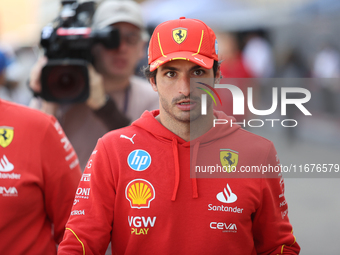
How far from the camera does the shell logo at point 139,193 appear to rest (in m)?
2.01

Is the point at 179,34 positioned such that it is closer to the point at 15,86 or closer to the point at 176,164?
the point at 176,164

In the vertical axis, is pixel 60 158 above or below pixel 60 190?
above

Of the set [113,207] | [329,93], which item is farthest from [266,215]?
[329,93]

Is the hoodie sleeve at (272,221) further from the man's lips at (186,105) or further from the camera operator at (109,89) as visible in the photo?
the camera operator at (109,89)

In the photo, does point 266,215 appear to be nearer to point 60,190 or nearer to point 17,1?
point 60,190

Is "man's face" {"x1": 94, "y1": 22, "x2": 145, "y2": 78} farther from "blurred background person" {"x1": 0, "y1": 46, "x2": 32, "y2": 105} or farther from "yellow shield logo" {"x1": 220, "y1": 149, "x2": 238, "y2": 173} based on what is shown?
"blurred background person" {"x1": 0, "y1": 46, "x2": 32, "y2": 105}

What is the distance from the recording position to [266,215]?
2.12 meters

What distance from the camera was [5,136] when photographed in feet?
7.53

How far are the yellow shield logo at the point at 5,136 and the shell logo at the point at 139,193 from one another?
A: 2.21 feet

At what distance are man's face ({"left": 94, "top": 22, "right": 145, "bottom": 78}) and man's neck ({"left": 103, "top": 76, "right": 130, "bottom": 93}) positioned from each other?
24mm

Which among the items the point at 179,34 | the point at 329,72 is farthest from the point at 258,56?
the point at 179,34

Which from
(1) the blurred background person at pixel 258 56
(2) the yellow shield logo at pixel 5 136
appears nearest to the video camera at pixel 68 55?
(2) the yellow shield logo at pixel 5 136

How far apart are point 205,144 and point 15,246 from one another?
996 mm

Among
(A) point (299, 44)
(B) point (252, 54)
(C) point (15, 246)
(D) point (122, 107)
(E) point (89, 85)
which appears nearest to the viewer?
(C) point (15, 246)
